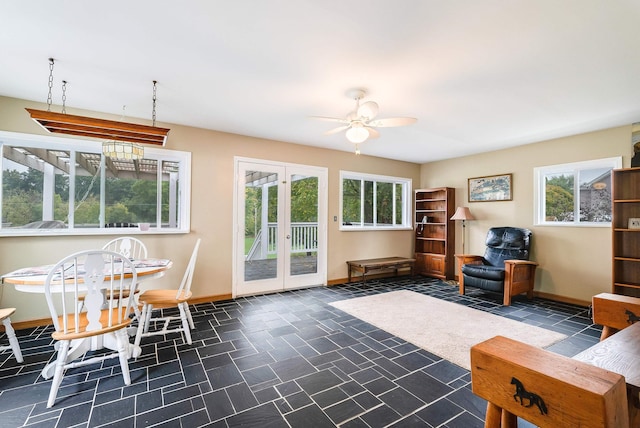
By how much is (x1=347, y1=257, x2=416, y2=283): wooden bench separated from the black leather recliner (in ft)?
3.95

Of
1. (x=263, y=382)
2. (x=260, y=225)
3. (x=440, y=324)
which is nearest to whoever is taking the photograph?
(x=263, y=382)

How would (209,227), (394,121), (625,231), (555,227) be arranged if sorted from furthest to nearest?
(555,227) → (209,227) → (625,231) → (394,121)

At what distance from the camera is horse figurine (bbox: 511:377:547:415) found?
74 centimetres

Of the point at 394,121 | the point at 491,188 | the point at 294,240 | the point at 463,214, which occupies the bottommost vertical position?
the point at 294,240

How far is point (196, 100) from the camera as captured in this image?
129 inches

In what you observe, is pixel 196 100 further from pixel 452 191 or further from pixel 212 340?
pixel 452 191

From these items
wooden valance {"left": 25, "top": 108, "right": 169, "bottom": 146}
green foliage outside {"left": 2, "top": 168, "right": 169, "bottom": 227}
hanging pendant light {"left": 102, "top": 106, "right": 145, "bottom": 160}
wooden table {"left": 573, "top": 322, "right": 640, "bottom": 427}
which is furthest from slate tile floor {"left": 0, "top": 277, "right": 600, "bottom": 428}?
wooden valance {"left": 25, "top": 108, "right": 169, "bottom": 146}

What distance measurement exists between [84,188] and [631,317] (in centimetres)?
510

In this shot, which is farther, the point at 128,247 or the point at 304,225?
the point at 304,225

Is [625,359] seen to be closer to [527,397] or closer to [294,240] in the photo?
[527,397]

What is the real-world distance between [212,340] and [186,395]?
913 millimetres

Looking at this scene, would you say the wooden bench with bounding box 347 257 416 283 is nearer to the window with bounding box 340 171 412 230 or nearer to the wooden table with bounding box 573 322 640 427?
the window with bounding box 340 171 412 230

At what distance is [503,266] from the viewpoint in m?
4.74

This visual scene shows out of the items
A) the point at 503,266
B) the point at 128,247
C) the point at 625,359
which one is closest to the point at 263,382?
the point at 625,359
